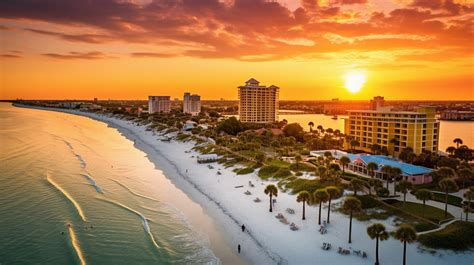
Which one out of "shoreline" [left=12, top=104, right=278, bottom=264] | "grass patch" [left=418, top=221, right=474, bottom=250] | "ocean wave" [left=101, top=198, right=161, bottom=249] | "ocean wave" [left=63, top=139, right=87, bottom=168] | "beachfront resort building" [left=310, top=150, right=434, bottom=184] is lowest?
"ocean wave" [left=101, top=198, right=161, bottom=249]

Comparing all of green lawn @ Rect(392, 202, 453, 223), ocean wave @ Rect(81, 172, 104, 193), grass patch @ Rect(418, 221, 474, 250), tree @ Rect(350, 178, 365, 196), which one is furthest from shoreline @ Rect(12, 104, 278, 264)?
green lawn @ Rect(392, 202, 453, 223)

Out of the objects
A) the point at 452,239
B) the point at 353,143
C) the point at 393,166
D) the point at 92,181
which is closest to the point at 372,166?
the point at 393,166

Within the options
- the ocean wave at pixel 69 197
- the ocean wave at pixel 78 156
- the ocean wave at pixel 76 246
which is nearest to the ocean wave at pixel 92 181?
the ocean wave at pixel 69 197

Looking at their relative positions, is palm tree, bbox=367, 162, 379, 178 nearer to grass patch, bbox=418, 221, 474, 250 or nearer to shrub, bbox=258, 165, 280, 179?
shrub, bbox=258, 165, 280, 179

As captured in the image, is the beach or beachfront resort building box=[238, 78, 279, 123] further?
beachfront resort building box=[238, 78, 279, 123]

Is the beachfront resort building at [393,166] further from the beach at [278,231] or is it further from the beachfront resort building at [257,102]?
the beachfront resort building at [257,102]

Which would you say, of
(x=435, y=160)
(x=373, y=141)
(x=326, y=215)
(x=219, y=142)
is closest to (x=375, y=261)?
(x=326, y=215)
